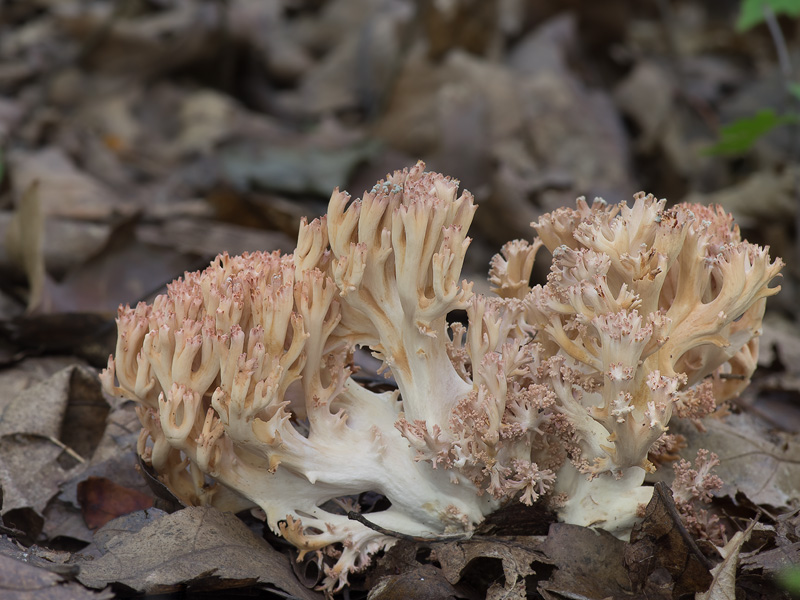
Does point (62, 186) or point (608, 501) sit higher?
point (608, 501)

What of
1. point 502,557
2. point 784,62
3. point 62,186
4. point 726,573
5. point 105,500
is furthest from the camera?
point 62,186

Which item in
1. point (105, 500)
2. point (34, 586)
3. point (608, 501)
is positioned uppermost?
point (608, 501)

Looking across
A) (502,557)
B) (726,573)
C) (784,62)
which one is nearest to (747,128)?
(784,62)

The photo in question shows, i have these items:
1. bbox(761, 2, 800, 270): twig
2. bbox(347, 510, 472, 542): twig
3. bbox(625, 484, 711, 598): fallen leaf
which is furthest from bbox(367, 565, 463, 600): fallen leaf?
bbox(761, 2, 800, 270): twig

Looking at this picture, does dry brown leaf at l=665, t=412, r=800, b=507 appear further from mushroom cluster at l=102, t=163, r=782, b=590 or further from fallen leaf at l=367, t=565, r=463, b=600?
fallen leaf at l=367, t=565, r=463, b=600

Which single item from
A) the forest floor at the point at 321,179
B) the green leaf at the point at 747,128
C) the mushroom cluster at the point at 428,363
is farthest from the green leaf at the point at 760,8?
the mushroom cluster at the point at 428,363

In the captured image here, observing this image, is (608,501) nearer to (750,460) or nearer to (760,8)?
(750,460)

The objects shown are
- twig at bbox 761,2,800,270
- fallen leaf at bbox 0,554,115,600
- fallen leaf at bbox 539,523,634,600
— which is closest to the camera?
fallen leaf at bbox 0,554,115,600

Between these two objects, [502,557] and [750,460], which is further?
[750,460]
